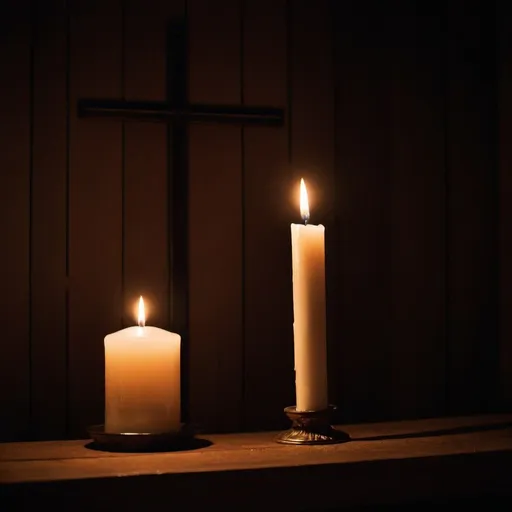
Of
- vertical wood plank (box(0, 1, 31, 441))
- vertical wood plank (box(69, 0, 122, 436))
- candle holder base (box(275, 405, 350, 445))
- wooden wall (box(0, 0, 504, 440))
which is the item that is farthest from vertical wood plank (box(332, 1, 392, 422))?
vertical wood plank (box(0, 1, 31, 441))

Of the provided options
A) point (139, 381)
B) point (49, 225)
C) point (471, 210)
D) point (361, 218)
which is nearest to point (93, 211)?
point (49, 225)

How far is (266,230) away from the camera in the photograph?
130 cm

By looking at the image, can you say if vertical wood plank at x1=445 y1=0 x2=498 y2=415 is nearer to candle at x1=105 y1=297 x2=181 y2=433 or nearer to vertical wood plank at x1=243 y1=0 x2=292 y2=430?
vertical wood plank at x1=243 y1=0 x2=292 y2=430

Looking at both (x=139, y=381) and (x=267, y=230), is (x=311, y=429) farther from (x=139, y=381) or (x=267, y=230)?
(x=267, y=230)

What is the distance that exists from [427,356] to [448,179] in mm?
272

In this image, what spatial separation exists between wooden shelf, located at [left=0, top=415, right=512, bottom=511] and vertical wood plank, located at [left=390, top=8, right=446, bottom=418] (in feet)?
0.71

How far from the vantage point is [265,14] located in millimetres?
1318

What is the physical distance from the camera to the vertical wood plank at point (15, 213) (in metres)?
1.19

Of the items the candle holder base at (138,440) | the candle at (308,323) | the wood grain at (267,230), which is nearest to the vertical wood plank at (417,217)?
the wood grain at (267,230)

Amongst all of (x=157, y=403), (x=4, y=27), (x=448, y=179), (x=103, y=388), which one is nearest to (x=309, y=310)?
(x=157, y=403)

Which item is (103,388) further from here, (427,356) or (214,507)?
(427,356)

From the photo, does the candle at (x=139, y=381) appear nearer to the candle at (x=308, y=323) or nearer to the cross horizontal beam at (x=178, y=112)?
the candle at (x=308, y=323)

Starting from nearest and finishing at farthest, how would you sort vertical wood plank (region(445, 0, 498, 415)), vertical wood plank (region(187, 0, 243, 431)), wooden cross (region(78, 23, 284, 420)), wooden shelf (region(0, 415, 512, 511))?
wooden shelf (region(0, 415, 512, 511)) < wooden cross (region(78, 23, 284, 420)) < vertical wood plank (region(187, 0, 243, 431)) < vertical wood plank (region(445, 0, 498, 415))

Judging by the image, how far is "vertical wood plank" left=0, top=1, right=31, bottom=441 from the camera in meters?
1.19
